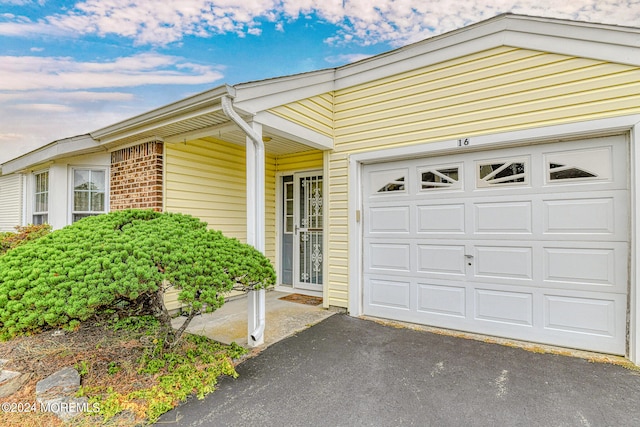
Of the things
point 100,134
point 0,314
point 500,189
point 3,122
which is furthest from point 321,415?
point 3,122

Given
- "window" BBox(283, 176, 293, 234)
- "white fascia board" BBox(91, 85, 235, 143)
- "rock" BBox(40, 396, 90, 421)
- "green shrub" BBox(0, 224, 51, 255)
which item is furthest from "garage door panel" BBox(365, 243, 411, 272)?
"green shrub" BBox(0, 224, 51, 255)

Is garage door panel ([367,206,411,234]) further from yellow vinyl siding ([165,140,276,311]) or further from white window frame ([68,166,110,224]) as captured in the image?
white window frame ([68,166,110,224])

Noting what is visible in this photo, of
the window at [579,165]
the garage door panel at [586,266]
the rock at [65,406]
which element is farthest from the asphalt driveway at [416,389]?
the window at [579,165]

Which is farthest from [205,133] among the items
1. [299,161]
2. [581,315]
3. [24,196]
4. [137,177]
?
[24,196]

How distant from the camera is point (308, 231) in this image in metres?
5.84

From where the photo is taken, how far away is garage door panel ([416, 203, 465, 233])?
12.9 feet

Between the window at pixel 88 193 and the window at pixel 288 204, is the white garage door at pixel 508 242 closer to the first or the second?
the window at pixel 288 204

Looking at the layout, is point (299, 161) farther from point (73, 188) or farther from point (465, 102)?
point (73, 188)

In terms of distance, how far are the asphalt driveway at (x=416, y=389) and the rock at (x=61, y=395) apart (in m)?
0.65

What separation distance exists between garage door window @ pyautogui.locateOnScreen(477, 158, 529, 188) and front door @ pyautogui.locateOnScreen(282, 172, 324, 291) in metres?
2.79

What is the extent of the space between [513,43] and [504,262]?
8.59ft

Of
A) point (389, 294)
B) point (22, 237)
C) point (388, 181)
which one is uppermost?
point (388, 181)

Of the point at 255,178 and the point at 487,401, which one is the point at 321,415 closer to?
the point at 487,401

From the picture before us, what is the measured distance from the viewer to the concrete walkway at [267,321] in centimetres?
378
